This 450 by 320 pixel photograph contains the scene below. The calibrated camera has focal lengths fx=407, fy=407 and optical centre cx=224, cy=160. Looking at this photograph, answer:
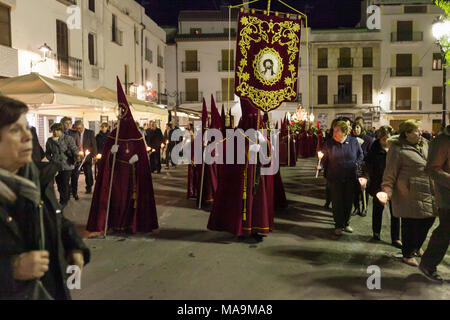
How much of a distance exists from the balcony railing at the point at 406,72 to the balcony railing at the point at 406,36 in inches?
112

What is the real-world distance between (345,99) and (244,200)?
36893 millimetres

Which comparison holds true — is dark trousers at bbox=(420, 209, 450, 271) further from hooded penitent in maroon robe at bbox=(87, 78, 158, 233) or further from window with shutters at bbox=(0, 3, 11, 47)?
window with shutters at bbox=(0, 3, 11, 47)

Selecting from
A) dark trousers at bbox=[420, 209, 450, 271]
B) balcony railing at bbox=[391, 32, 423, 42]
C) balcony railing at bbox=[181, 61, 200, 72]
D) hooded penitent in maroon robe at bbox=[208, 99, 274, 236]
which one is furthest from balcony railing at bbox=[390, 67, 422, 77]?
dark trousers at bbox=[420, 209, 450, 271]

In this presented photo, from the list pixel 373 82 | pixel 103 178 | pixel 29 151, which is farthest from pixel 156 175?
pixel 373 82

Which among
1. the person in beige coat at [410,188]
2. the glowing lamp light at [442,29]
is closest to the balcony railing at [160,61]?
the glowing lamp light at [442,29]

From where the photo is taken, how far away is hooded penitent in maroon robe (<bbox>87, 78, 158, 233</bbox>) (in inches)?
258

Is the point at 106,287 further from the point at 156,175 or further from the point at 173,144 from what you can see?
the point at 173,144

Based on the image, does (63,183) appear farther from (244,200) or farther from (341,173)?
(341,173)

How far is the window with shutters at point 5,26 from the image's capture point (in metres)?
14.3

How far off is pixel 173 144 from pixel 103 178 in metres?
11.2

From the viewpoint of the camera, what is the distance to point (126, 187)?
21.9 ft

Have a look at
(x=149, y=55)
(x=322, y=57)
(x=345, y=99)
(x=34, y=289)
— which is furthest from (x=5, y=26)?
(x=345, y=99)
